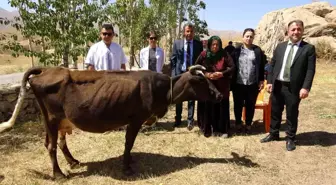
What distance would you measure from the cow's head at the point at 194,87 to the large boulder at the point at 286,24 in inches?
543

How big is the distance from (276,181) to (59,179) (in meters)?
3.20

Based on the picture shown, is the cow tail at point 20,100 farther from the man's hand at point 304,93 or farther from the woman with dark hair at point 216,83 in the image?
the man's hand at point 304,93

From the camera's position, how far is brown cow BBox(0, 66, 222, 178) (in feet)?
15.4

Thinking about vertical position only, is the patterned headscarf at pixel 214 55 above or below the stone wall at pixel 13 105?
above

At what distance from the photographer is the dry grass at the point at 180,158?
4.93m

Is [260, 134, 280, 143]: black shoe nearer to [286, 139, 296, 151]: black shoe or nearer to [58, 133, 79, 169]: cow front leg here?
[286, 139, 296, 151]: black shoe

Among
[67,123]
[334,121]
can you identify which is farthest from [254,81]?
[67,123]

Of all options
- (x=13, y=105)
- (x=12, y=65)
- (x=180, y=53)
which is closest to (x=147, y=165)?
(x=180, y=53)

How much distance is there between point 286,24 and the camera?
745 inches

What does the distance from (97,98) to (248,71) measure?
316cm

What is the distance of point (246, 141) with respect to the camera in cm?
654

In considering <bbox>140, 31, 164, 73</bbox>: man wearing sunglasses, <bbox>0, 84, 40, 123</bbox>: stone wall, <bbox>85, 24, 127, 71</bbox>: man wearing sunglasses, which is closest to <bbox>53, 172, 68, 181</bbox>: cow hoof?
<bbox>85, 24, 127, 71</bbox>: man wearing sunglasses

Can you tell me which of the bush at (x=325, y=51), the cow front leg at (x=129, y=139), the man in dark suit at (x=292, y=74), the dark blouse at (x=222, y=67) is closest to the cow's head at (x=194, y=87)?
the cow front leg at (x=129, y=139)

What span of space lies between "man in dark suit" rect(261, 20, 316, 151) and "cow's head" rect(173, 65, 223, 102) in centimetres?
144
